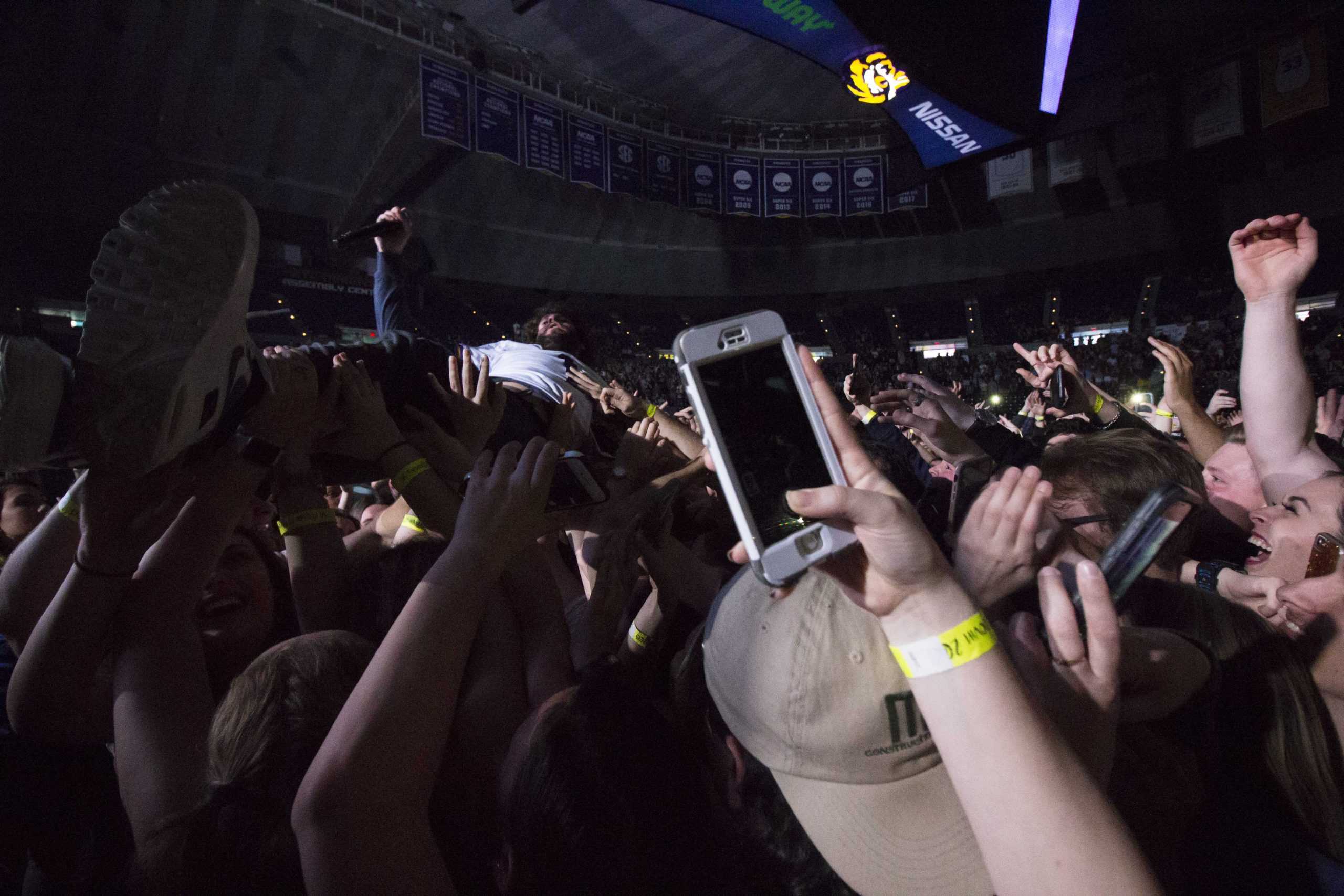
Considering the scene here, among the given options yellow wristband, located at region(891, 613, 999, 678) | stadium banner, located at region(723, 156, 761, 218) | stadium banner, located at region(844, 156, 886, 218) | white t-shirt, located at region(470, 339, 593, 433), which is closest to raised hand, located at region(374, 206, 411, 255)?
white t-shirt, located at region(470, 339, 593, 433)

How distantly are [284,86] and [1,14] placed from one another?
Answer: 3097mm

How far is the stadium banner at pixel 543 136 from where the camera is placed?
32.7ft

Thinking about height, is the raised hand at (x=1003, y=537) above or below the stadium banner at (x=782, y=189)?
below

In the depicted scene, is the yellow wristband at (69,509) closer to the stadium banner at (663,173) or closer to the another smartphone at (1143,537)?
the another smartphone at (1143,537)

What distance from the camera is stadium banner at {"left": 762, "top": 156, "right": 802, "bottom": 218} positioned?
41.7 ft

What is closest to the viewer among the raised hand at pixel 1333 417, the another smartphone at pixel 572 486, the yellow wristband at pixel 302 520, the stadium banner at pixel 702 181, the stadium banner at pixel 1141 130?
the another smartphone at pixel 572 486

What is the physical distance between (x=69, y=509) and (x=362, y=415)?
0.73 metres

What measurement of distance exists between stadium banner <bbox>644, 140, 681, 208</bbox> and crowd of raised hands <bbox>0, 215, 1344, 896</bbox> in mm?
11240

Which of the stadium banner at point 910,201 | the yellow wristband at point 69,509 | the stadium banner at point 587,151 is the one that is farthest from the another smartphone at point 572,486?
the stadium banner at point 910,201

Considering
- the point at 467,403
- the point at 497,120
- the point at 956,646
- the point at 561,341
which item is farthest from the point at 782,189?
the point at 956,646

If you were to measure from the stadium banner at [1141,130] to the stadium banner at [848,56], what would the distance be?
24.4 ft

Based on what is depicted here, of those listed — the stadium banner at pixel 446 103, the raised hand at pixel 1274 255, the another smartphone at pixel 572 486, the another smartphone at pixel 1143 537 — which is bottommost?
the another smartphone at pixel 1143 537

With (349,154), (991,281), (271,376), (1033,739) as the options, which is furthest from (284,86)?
(991,281)

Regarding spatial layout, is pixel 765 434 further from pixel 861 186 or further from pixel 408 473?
pixel 861 186
